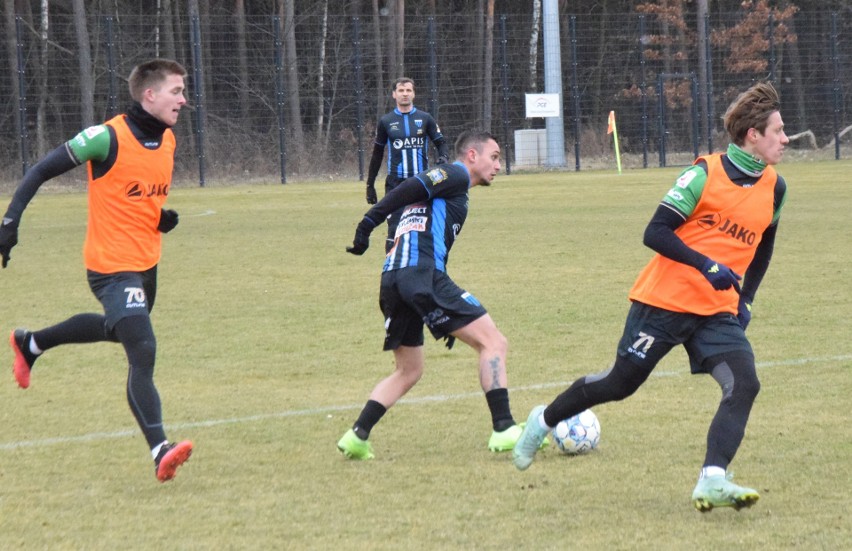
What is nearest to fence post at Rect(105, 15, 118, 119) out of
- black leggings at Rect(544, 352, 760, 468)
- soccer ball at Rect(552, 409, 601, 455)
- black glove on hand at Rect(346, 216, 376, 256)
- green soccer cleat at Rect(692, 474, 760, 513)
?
black glove on hand at Rect(346, 216, 376, 256)

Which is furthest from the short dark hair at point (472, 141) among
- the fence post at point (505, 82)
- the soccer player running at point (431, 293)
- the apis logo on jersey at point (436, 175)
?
the fence post at point (505, 82)

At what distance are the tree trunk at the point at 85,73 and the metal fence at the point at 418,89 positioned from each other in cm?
32

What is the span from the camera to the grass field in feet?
14.8

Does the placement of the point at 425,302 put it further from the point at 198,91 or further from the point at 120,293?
the point at 198,91

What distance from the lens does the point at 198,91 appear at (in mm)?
29234

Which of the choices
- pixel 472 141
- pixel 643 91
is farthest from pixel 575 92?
pixel 472 141

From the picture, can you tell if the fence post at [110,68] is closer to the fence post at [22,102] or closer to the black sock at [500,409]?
the fence post at [22,102]

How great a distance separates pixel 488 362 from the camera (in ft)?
18.6

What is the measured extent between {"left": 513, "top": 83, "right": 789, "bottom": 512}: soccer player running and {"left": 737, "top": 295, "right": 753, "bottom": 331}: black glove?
13 cm

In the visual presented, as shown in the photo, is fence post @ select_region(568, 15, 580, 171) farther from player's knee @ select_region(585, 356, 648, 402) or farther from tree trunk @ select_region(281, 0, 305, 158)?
player's knee @ select_region(585, 356, 648, 402)

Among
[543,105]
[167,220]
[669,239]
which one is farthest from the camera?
[543,105]

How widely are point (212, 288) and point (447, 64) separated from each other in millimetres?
21899

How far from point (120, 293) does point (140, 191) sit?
45 centimetres

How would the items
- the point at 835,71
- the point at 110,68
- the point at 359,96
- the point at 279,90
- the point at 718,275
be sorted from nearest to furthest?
the point at 718,275, the point at 110,68, the point at 279,90, the point at 359,96, the point at 835,71
